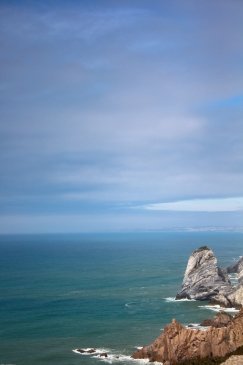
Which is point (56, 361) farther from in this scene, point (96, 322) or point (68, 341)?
point (96, 322)

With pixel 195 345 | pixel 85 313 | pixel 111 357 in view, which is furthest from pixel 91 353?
pixel 85 313

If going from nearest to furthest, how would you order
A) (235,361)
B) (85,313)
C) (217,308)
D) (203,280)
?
1. (235,361)
2. (85,313)
3. (217,308)
4. (203,280)

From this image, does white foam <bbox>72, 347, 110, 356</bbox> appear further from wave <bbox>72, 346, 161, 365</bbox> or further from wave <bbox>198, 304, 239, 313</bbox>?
wave <bbox>198, 304, 239, 313</bbox>

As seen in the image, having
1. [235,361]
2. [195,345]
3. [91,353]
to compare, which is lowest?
[91,353]

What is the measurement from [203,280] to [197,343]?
179ft

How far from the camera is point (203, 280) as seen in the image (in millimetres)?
123562

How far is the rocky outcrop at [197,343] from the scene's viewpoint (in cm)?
6825

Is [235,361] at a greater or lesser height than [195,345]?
greater

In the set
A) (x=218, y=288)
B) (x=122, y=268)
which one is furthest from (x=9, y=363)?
(x=122, y=268)

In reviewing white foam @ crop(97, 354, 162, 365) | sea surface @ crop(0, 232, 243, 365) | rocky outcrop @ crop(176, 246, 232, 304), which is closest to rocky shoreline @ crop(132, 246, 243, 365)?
white foam @ crop(97, 354, 162, 365)

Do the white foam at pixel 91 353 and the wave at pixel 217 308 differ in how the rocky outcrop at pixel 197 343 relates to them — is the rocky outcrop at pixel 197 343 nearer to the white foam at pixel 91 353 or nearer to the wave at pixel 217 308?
the white foam at pixel 91 353

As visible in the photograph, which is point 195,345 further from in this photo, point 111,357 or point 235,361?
point 235,361

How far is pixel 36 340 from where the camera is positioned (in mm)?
85375

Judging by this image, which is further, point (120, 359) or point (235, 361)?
point (120, 359)
